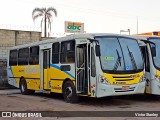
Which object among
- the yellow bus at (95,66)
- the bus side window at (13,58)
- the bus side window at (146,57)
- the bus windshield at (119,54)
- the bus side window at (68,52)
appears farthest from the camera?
the bus side window at (13,58)

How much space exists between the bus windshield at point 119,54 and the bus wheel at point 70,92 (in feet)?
6.03

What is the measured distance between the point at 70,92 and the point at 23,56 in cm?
630

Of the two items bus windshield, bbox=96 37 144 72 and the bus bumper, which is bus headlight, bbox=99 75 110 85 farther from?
bus windshield, bbox=96 37 144 72

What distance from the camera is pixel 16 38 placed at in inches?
1355

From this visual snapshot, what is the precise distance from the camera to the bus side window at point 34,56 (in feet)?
60.5

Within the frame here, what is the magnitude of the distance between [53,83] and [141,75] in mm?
4145

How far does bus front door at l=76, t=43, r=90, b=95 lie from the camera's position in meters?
13.9

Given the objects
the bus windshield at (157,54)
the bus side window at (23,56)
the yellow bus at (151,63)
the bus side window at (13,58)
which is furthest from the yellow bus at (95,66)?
the bus side window at (13,58)

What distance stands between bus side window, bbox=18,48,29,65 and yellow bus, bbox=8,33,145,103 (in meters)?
3.32

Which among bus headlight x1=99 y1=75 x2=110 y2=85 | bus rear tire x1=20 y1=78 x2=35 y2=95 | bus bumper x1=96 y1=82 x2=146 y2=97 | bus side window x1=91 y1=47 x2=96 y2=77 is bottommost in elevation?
bus rear tire x1=20 y1=78 x2=35 y2=95

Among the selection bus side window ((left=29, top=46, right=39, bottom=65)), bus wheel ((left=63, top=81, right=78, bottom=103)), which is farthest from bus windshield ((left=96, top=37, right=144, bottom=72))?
bus side window ((left=29, top=46, right=39, bottom=65))

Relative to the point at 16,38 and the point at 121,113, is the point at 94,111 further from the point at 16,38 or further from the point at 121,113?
the point at 16,38

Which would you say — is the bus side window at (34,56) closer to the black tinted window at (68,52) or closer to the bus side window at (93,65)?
the black tinted window at (68,52)

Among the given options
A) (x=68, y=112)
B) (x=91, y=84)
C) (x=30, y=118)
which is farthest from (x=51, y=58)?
(x=30, y=118)
